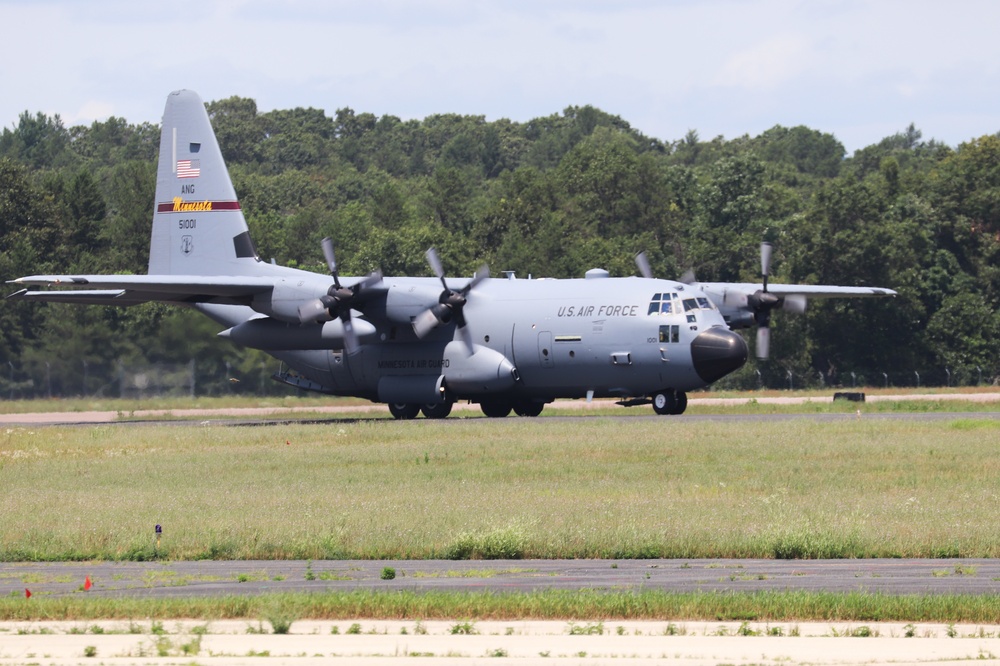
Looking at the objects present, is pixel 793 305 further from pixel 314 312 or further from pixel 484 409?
pixel 314 312

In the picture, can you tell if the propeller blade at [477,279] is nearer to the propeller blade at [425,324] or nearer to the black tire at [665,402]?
the propeller blade at [425,324]

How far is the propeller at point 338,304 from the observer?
4128cm

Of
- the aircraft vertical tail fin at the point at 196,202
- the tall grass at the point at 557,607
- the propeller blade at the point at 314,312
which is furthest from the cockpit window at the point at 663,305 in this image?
the tall grass at the point at 557,607

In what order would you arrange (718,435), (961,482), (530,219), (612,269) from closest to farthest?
(961,482) < (718,435) < (612,269) < (530,219)

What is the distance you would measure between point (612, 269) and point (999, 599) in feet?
206

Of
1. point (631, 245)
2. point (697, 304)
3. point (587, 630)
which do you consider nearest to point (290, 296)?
point (697, 304)

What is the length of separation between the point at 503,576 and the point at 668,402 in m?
25.1

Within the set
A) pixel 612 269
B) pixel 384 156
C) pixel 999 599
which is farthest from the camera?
pixel 384 156

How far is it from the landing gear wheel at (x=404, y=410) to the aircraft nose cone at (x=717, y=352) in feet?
31.8

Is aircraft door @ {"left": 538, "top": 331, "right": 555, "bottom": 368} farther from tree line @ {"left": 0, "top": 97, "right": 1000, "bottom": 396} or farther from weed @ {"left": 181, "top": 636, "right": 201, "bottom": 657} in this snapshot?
weed @ {"left": 181, "top": 636, "right": 201, "bottom": 657}

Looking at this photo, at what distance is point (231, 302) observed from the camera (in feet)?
146

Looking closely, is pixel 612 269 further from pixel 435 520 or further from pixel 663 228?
pixel 435 520

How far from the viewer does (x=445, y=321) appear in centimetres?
4184

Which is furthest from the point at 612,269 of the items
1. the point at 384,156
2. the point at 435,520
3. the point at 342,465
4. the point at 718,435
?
the point at 384,156
